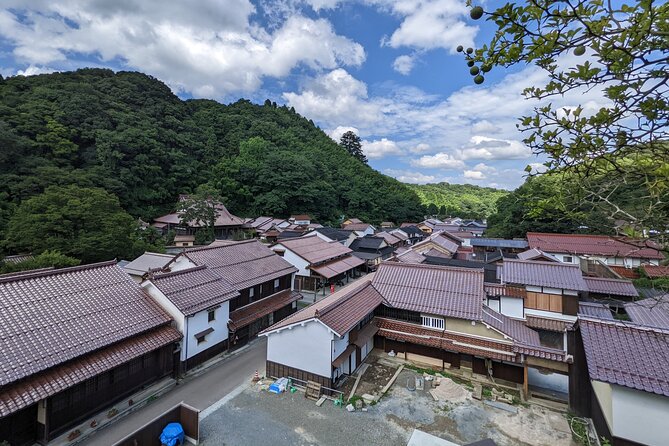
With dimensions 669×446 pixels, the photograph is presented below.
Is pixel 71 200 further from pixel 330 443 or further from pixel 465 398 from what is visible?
pixel 465 398

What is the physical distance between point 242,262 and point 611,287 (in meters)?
28.7

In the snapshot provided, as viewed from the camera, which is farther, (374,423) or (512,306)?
(512,306)

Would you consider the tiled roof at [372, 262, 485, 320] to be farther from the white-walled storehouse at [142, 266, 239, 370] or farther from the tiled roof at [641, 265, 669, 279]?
the tiled roof at [641, 265, 669, 279]

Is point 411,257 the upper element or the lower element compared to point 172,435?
upper

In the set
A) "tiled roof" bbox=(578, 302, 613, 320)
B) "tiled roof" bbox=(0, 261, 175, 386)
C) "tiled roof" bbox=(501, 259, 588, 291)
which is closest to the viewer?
"tiled roof" bbox=(0, 261, 175, 386)

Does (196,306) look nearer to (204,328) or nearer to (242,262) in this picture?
(204,328)

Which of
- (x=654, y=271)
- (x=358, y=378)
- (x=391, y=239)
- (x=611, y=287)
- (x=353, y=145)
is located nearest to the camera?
(x=358, y=378)

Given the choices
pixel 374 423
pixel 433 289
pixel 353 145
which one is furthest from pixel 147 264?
pixel 353 145

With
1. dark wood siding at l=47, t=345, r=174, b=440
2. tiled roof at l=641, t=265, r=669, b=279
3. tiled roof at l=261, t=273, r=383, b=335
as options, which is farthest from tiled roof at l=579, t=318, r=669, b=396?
tiled roof at l=641, t=265, r=669, b=279

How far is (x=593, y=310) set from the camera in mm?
19641

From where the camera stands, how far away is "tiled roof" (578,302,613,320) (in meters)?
19.0

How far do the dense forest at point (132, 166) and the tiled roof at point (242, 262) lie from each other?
11.9 m

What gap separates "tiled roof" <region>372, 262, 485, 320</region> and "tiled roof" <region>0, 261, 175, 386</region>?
12.8m

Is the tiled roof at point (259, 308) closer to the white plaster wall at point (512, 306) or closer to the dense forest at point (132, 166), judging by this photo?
the white plaster wall at point (512, 306)
